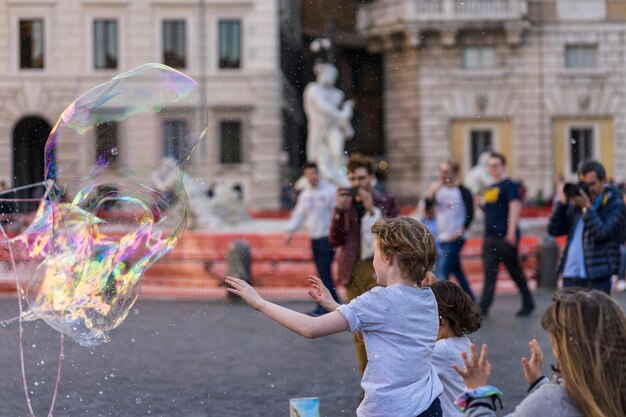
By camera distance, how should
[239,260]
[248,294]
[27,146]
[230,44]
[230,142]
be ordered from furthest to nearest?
[27,146], [230,142], [230,44], [239,260], [248,294]

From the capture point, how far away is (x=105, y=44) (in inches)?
1258

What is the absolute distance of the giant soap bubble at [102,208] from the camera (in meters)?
5.17

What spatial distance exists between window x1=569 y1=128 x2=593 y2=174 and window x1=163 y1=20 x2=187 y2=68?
438 inches

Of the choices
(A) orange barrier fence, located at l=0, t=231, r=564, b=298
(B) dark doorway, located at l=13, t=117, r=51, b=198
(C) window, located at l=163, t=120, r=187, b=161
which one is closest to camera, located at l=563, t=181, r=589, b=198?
(C) window, located at l=163, t=120, r=187, b=161

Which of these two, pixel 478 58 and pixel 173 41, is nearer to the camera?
pixel 173 41

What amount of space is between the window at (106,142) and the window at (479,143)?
2840cm

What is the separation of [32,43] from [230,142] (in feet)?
19.1

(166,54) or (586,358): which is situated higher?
(166,54)

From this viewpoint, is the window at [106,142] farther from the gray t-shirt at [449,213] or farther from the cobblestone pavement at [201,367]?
the gray t-shirt at [449,213]

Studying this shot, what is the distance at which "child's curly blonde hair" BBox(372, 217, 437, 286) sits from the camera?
11.8ft

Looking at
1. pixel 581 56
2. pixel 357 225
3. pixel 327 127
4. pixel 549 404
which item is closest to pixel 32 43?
pixel 327 127

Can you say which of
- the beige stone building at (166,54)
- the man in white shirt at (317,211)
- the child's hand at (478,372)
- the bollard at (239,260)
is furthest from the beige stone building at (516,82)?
the child's hand at (478,372)

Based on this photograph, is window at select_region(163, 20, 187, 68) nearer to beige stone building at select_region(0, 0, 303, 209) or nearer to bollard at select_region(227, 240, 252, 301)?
beige stone building at select_region(0, 0, 303, 209)

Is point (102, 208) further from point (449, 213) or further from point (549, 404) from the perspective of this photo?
point (449, 213)
